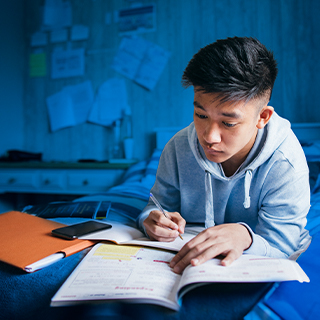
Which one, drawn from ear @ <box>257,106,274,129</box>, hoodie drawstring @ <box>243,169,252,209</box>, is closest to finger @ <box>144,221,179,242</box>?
hoodie drawstring @ <box>243,169,252,209</box>

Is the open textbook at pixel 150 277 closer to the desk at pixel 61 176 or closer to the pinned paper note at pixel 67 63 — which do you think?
the desk at pixel 61 176

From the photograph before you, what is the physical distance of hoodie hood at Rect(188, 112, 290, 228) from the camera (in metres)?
0.71

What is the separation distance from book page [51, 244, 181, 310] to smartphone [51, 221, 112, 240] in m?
0.09

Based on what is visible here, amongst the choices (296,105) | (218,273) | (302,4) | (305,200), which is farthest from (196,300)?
(302,4)

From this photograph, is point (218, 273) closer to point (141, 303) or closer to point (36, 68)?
point (141, 303)

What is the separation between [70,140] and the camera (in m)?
2.46

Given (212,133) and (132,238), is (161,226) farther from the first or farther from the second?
(212,133)

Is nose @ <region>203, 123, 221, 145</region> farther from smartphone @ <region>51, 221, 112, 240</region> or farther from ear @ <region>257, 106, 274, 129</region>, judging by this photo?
smartphone @ <region>51, 221, 112, 240</region>

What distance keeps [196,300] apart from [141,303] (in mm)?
79

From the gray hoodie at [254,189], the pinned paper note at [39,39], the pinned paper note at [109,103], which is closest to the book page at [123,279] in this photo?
the gray hoodie at [254,189]

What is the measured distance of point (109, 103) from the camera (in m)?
2.33

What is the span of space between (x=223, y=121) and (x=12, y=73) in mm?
2468

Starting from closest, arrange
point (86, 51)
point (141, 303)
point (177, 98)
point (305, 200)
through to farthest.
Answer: point (141, 303), point (305, 200), point (177, 98), point (86, 51)

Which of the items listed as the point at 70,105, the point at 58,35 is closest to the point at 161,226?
the point at 70,105
